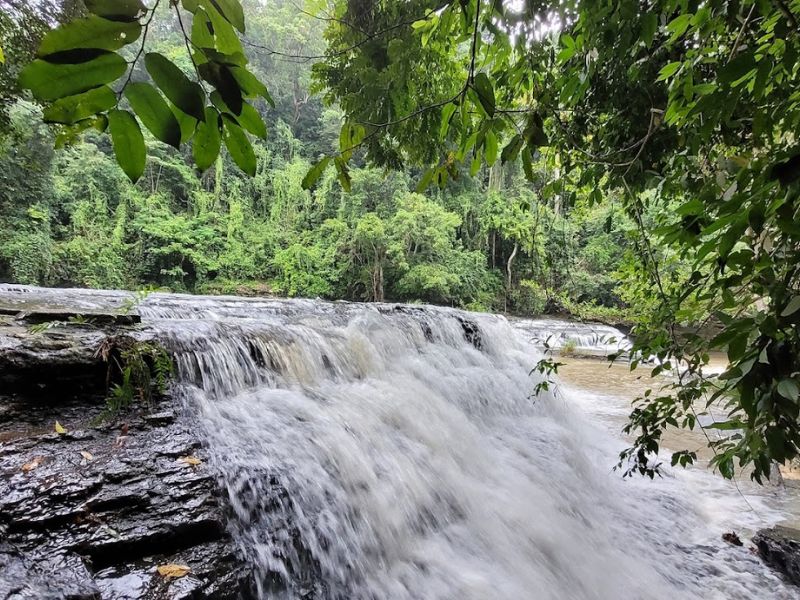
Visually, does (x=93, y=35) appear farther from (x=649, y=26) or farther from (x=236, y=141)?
(x=649, y=26)

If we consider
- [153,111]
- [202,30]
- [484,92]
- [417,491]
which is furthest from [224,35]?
[417,491]

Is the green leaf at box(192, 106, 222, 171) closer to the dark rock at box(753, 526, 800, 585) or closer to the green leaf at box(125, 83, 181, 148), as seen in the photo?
the green leaf at box(125, 83, 181, 148)

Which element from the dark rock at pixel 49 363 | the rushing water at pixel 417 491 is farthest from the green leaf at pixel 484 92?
the dark rock at pixel 49 363

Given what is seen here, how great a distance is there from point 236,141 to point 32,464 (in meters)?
2.16

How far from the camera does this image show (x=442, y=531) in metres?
2.54

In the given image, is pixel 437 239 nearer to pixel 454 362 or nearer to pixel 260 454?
pixel 454 362

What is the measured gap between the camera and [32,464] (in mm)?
1798

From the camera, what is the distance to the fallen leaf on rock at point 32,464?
1757mm

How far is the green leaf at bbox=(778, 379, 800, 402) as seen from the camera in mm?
687

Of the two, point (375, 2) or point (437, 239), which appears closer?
point (375, 2)

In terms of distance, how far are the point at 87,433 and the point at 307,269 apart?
637 inches

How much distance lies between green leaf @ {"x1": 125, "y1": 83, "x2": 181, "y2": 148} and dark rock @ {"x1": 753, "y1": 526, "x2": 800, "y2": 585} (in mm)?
3917

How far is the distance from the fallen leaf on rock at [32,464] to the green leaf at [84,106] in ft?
6.77

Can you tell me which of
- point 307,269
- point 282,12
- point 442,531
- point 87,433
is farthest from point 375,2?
point 282,12
